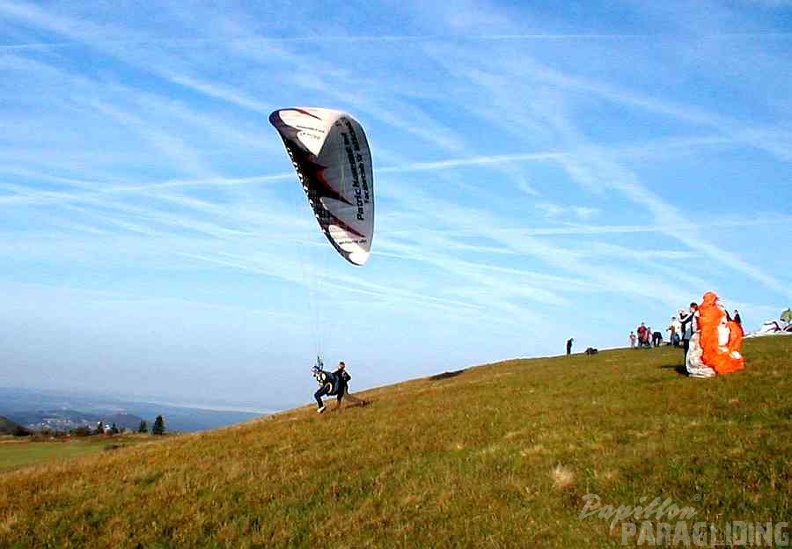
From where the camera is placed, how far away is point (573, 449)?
13.3 meters

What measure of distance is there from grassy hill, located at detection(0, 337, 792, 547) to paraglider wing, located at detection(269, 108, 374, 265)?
32.0 ft

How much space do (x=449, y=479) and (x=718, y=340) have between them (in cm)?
1284

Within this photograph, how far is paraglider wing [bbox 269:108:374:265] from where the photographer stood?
1024 inches

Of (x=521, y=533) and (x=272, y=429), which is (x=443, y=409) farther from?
(x=521, y=533)

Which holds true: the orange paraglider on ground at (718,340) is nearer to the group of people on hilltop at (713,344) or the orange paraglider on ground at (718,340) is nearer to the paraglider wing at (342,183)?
the group of people on hilltop at (713,344)

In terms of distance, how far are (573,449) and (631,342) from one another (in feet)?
139

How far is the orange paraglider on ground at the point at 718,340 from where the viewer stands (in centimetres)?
2098

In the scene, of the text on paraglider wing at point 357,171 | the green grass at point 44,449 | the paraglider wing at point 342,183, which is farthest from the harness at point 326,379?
the green grass at point 44,449

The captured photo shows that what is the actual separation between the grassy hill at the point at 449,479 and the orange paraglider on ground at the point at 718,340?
1.56 meters

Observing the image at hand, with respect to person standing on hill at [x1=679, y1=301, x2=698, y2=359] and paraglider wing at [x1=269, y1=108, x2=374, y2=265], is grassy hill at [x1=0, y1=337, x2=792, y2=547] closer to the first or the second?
person standing on hill at [x1=679, y1=301, x2=698, y2=359]

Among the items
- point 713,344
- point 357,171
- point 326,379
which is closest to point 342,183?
point 357,171

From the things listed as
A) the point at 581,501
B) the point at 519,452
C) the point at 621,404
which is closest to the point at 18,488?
the point at 519,452

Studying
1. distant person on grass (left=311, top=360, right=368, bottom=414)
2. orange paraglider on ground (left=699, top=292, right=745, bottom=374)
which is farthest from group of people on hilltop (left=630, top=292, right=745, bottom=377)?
distant person on grass (left=311, top=360, right=368, bottom=414)

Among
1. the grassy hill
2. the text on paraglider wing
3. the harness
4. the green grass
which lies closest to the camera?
the grassy hill
